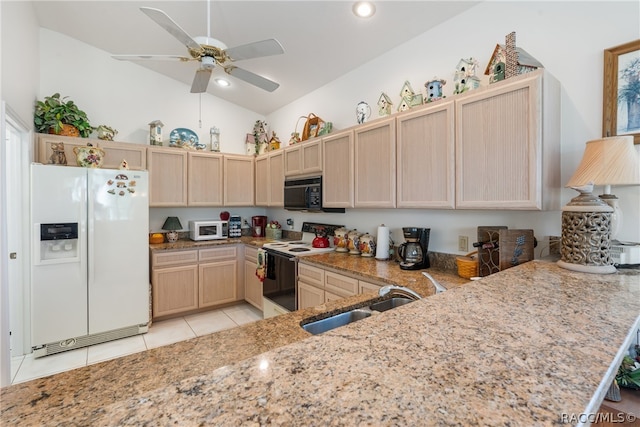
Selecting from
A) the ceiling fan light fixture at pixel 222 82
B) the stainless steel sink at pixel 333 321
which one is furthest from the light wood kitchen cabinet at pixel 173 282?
the stainless steel sink at pixel 333 321

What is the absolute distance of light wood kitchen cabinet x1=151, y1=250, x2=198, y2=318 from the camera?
10.9 feet

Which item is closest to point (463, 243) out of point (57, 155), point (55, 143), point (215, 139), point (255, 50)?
point (255, 50)

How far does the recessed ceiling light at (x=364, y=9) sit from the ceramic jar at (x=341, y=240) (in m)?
1.95

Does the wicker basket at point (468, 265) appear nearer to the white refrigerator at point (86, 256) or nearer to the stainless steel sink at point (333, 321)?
the stainless steel sink at point (333, 321)

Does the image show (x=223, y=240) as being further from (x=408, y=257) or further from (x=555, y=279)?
(x=555, y=279)

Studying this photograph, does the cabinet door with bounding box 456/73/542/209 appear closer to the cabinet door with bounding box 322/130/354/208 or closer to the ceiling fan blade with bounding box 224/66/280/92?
the cabinet door with bounding box 322/130/354/208

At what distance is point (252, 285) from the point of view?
370 centimetres

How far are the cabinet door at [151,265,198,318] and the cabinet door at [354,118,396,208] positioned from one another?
2.35m

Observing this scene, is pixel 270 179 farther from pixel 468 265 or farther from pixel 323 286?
pixel 468 265

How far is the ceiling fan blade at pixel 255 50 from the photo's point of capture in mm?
1838

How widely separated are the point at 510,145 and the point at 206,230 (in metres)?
3.56

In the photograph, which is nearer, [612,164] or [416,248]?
[612,164]

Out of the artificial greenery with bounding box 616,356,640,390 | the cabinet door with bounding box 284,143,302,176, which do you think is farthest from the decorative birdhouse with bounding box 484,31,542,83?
the cabinet door with bounding box 284,143,302,176

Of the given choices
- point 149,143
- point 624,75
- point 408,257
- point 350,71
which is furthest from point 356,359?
point 149,143
